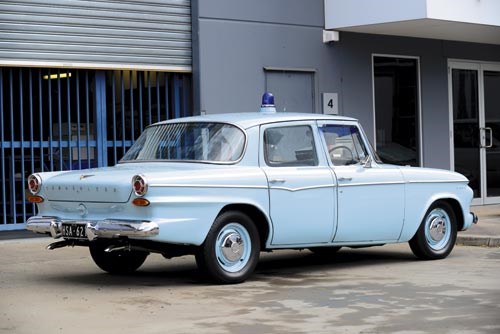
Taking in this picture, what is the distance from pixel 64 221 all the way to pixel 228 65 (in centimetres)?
621

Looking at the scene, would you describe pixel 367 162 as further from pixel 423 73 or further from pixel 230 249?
pixel 423 73

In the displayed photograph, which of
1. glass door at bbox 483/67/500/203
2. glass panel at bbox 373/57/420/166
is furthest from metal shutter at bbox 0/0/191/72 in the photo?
glass door at bbox 483/67/500/203

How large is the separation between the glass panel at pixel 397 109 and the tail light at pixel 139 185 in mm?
8760

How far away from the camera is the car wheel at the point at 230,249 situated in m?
8.39

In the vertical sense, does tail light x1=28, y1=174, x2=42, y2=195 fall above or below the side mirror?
below

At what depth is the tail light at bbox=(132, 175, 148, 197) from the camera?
7996 millimetres

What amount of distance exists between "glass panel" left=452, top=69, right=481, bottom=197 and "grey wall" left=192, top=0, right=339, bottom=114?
317cm

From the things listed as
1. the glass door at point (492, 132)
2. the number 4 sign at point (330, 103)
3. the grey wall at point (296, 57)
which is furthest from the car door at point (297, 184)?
the glass door at point (492, 132)

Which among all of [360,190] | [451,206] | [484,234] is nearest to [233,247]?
[360,190]

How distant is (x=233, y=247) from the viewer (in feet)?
28.2

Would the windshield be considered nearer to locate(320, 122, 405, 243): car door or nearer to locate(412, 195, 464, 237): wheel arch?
locate(320, 122, 405, 243): car door

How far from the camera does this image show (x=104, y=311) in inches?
292

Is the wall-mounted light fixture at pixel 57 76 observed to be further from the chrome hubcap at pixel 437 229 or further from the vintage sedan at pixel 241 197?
the chrome hubcap at pixel 437 229

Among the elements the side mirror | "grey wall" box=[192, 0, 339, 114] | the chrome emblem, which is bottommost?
the chrome emblem
